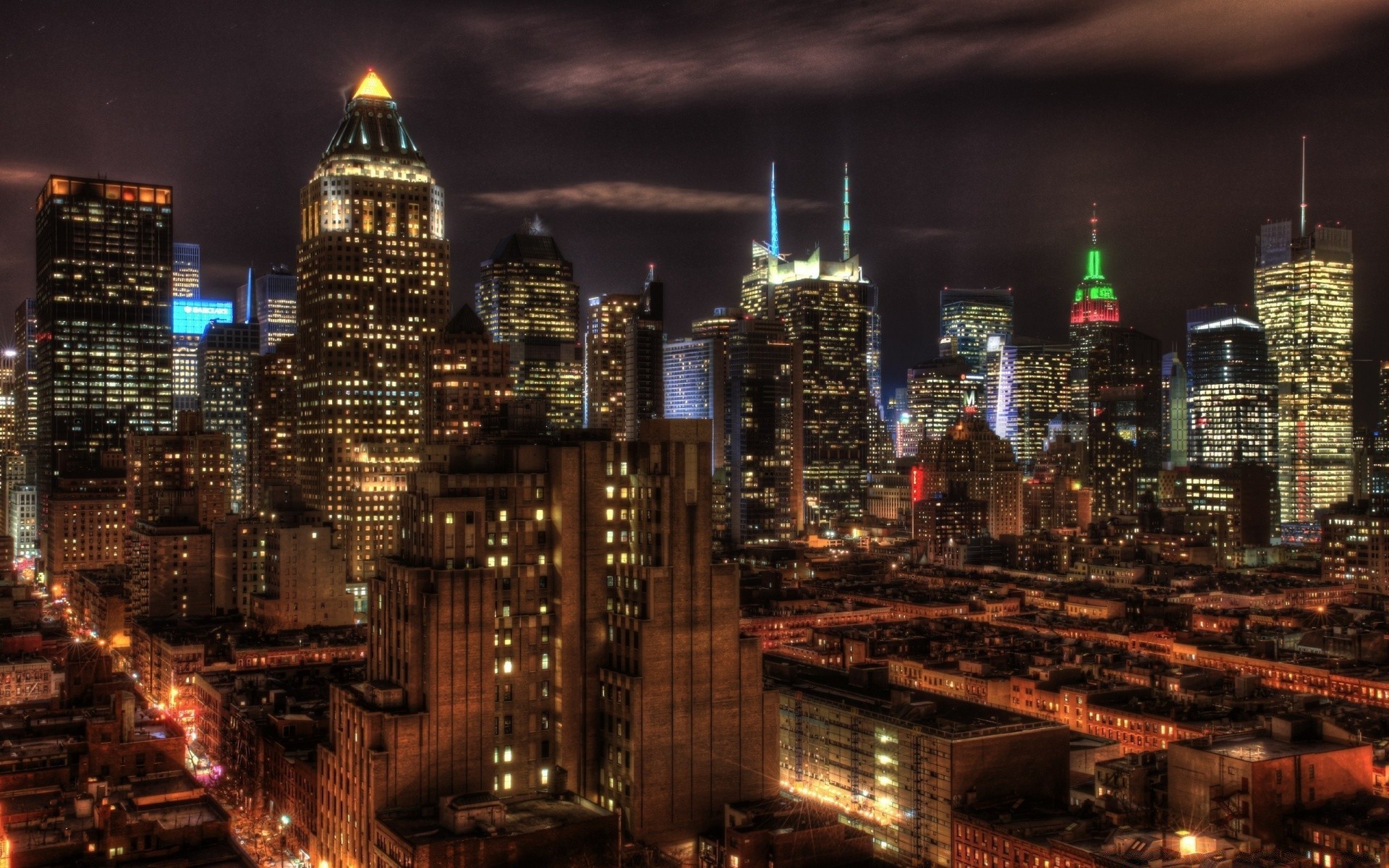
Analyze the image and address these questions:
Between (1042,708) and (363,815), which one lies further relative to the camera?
(1042,708)

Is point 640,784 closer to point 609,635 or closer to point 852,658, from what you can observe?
point 609,635

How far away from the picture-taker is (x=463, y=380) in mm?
190000

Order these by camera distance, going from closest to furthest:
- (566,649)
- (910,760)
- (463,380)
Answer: (566,649)
(910,760)
(463,380)

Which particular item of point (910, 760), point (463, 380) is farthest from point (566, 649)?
point (463, 380)

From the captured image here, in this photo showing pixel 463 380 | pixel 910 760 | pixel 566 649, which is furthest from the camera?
pixel 463 380

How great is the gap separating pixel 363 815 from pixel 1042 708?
92515mm

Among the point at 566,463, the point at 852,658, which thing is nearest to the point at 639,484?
the point at 566,463

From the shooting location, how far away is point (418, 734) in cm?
8175

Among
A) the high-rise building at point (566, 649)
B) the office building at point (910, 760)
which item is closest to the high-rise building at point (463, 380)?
the office building at point (910, 760)

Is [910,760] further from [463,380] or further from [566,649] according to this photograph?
[463,380]

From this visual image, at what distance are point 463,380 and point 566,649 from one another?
107406mm

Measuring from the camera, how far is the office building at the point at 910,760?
103812 millimetres

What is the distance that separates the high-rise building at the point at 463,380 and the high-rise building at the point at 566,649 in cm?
9943

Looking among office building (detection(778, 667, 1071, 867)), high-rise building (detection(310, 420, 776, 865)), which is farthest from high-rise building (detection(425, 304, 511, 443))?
high-rise building (detection(310, 420, 776, 865))
